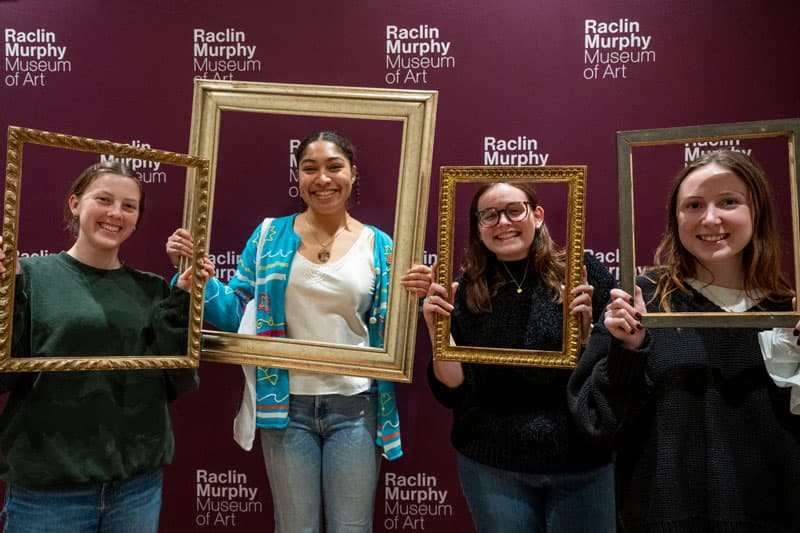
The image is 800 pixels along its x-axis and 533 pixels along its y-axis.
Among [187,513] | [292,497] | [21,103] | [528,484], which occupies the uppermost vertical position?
[21,103]

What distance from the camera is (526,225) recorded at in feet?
6.95

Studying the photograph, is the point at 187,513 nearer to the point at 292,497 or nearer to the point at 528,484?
the point at 292,497

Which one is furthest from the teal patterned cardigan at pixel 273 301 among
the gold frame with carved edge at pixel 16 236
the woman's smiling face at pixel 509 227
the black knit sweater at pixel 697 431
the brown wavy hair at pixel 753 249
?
the brown wavy hair at pixel 753 249

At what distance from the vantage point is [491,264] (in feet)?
7.11

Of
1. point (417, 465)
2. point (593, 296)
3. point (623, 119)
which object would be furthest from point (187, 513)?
point (623, 119)

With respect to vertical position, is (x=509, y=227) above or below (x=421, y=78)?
below

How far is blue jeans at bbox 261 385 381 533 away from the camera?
7.82 feet

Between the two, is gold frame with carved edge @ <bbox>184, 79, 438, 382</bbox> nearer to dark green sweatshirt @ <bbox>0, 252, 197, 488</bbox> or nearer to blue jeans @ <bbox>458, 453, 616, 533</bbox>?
dark green sweatshirt @ <bbox>0, 252, 197, 488</bbox>

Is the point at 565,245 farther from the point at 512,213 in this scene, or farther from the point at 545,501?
the point at 545,501

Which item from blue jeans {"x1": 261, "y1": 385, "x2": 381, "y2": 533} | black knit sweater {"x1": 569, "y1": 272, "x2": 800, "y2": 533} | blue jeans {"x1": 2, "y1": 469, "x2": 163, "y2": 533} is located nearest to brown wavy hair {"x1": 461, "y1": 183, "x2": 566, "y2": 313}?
black knit sweater {"x1": 569, "y1": 272, "x2": 800, "y2": 533}

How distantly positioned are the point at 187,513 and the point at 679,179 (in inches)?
101

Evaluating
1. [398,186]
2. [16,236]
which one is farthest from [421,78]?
[16,236]

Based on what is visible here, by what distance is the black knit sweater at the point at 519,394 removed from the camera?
2.00 m

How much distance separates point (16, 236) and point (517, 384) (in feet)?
5.47
